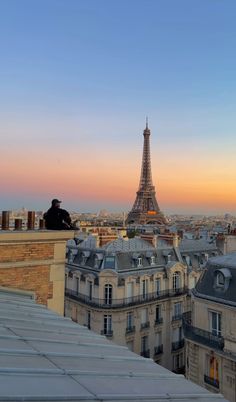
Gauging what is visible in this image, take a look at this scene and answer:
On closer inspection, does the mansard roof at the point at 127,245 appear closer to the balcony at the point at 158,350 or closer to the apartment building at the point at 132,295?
the apartment building at the point at 132,295

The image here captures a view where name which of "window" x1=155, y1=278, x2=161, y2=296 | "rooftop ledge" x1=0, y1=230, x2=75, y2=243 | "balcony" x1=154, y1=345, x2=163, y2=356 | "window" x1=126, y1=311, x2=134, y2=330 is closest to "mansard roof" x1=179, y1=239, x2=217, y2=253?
"window" x1=155, y1=278, x2=161, y2=296

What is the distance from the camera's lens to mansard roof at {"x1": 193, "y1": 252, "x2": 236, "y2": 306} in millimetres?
16859

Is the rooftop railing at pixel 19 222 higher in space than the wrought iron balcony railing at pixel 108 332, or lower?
higher

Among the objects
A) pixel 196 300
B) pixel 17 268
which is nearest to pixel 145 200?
pixel 196 300

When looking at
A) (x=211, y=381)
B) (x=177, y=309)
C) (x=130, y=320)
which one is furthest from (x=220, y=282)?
(x=177, y=309)

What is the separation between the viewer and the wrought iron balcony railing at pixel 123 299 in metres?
25.9

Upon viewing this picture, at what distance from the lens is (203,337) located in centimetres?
1717

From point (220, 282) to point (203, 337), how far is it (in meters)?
2.47

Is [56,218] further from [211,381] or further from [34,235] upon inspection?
[211,381]

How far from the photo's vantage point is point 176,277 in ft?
99.0

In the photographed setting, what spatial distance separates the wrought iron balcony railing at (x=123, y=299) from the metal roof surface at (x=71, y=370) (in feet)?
64.3

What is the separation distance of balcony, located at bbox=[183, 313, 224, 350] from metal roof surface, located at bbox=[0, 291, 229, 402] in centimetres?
1127

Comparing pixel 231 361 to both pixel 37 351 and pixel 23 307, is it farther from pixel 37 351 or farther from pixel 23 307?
pixel 37 351

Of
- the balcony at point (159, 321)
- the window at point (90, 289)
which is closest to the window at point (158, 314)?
the balcony at point (159, 321)
